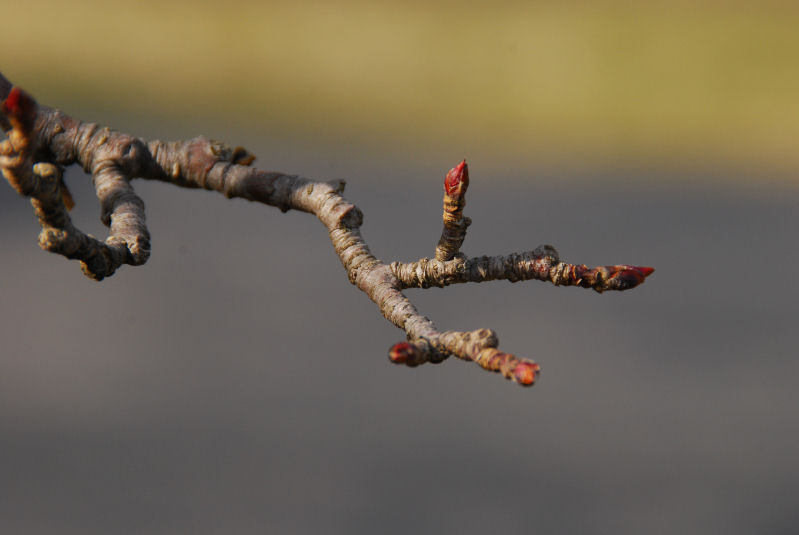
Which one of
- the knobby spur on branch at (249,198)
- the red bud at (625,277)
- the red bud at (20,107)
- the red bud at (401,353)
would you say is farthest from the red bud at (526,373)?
the red bud at (20,107)

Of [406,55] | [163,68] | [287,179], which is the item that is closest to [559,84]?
[406,55]

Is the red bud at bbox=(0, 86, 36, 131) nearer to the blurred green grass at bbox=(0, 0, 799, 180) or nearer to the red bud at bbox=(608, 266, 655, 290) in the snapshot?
the red bud at bbox=(608, 266, 655, 290)

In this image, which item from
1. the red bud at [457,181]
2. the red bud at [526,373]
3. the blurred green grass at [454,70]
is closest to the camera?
the red bud at [526,373]

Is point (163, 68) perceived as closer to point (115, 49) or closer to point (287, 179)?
point (115, 49)

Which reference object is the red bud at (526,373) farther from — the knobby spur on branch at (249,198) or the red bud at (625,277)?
the red bud at (625,277)

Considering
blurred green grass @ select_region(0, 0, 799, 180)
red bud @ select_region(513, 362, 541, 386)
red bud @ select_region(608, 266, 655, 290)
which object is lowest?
red bud @ select_region(513, 362, 541, 386)

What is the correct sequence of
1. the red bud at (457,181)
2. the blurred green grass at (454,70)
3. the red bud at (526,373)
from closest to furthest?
1. the red bud at (526,373)
2. the red bud at (457,181)
3. the blurred green grass at (454,70)

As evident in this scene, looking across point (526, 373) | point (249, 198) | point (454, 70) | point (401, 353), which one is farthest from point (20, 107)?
point (454, 70)

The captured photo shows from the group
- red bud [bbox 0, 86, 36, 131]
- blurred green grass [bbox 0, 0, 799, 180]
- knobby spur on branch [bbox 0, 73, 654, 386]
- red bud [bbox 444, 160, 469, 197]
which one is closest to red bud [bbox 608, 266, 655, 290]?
knobby spur on branch [bbox 0, 73, 654, 386]
